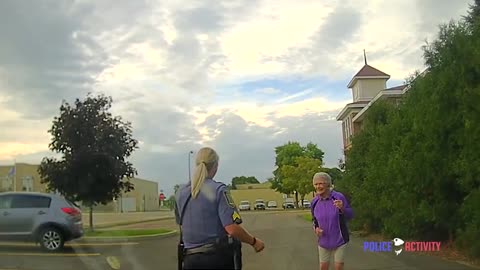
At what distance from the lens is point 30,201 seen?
1517cm

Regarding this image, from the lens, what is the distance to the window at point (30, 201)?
49.4 ft

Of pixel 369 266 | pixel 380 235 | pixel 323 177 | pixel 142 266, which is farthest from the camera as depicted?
pixel 380 235

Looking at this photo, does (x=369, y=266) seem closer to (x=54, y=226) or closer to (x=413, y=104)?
(x=413, y=104)

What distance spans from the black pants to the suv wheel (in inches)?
464

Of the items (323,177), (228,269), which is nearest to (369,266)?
(323,177)

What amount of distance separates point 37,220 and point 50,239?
585 mm

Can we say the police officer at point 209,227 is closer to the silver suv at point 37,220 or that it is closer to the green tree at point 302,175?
the silver suv at point 37,220

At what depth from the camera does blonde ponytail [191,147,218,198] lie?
425 centimetres

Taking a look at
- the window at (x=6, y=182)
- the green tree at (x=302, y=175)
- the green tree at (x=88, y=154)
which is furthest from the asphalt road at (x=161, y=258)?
the green tree at (x=302, y=175)

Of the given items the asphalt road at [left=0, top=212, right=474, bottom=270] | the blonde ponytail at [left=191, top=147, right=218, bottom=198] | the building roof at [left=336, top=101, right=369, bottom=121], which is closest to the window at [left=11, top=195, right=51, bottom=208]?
the asphalt road at [left=0, top=212, right=474, bottom=270]

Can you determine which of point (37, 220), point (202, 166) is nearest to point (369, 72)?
point (37, 220)

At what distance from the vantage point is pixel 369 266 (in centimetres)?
1180

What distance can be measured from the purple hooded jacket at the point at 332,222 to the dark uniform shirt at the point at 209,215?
2751 millimetres

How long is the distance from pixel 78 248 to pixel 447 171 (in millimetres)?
9639
